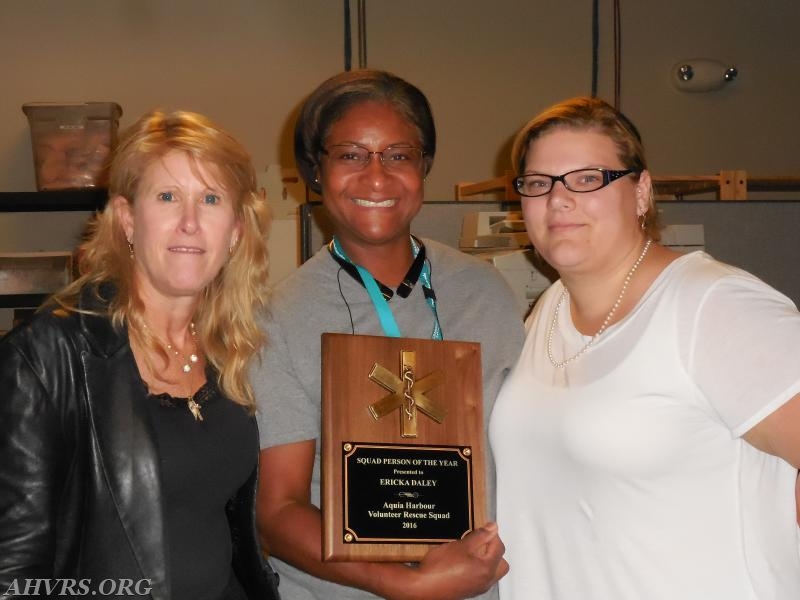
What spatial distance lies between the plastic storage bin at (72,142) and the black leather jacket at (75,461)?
2956 millimetres

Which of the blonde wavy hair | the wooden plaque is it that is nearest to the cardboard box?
the blonde wavy hair

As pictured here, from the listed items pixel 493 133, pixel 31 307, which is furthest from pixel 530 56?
pixel 31 307

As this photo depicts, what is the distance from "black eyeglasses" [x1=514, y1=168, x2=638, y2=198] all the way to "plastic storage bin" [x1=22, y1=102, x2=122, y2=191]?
3.04 metres

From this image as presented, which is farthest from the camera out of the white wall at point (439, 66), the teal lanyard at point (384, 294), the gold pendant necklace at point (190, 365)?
the white wall at point (439, 66)

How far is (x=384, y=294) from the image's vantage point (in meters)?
1.98

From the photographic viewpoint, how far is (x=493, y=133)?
18.1 feet

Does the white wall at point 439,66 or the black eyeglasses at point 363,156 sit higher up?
the white wall at point 439,66

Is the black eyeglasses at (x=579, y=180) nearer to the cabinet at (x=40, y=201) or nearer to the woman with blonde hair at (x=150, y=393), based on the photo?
the woman with blonde hair at (x=150, y=393)

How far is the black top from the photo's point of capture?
170 centimetres

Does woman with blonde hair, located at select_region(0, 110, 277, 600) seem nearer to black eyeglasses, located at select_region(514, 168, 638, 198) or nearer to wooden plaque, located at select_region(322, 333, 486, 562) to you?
wooden plaque, located at select_region(322, 333, 486, 562)

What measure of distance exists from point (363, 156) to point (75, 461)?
882 mm

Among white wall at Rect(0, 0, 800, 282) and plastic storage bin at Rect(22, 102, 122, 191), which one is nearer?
plastic storage bin at Rect(22, 102, 122, 191)

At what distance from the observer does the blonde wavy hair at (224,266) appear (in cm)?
181

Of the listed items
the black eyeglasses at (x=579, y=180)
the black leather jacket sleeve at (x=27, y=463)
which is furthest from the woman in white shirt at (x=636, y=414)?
the black leather jacket sleeve at (x=27, y=463)
